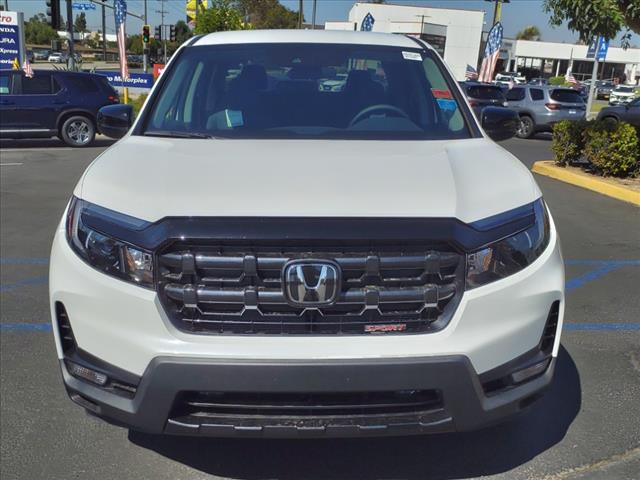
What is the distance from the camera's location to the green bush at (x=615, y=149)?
10.0 metres

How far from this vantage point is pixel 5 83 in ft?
44.4

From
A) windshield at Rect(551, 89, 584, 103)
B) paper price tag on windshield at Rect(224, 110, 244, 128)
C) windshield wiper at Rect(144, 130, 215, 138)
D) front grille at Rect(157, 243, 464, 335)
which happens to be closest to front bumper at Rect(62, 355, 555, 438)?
front grille at Rect(157, 243, 464, 335)

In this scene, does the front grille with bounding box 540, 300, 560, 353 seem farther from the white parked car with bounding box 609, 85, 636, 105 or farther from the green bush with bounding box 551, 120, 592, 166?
the white parked car with bounding box 609, 85, 636, 105

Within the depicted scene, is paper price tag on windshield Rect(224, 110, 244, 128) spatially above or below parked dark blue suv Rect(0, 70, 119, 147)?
above

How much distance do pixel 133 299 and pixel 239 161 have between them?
0.77 meters

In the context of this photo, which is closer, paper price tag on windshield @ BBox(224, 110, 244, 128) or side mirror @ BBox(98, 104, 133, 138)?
paper price tag on windshield @ BBox(224, 110, 244, 128)

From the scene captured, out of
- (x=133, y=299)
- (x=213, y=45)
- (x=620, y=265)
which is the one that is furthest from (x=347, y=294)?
(x=620, y=265)

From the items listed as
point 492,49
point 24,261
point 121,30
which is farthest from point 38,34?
point 24,261

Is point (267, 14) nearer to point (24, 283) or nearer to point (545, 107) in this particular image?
point (545, 107)

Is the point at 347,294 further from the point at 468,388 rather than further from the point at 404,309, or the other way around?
the point at 468,388

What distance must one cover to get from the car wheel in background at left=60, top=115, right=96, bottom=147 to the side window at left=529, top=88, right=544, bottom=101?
12395 mm

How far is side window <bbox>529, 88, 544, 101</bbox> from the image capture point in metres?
18.6

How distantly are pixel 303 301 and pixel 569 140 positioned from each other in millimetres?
10329

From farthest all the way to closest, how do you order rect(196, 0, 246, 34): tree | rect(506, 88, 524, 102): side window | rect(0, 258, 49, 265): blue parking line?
1. rect(196, 0, 246, 34): tree
2. rect(506, 88, 524, 102): side window
3. rect(0, 258, 49, 265): blue parking line
